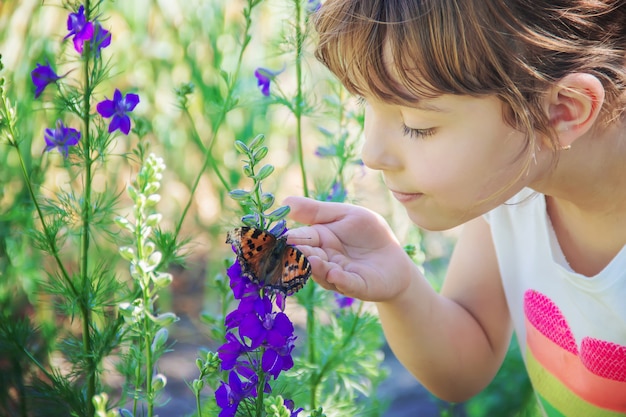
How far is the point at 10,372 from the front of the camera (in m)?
1.36

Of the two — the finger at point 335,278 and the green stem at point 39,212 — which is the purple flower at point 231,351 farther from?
the green stem at point 39,212

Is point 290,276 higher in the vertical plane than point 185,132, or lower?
higher

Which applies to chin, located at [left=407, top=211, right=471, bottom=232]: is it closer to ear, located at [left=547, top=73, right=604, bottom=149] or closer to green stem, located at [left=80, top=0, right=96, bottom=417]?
ear, located at [left=547, top=73, right=604, bottom=149]

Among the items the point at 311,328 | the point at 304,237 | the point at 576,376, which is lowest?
the point at 576,376

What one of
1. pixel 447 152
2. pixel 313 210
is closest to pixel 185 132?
pixel 313 210

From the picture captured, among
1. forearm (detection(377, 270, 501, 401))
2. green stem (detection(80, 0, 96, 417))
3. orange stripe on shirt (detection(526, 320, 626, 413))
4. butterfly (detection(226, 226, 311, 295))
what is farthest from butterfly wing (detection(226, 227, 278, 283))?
orange stripe on shirt (detection(526, 320, 626, 413))

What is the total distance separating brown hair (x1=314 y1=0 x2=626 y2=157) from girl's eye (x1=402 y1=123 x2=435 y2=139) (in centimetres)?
4

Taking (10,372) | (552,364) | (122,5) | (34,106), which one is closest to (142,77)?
(122,5)

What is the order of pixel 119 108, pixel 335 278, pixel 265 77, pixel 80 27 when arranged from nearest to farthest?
pixel 335 278, pixel 80 27, pixel 119 108, pixel 265 77

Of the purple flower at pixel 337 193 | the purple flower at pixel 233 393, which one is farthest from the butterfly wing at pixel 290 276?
the purple flower at pixel 337 193

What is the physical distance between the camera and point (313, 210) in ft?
3.68

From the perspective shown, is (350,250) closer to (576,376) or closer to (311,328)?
(311,328)

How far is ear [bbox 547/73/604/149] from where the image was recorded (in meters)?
1.07

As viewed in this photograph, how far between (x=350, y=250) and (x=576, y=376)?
0.49m
